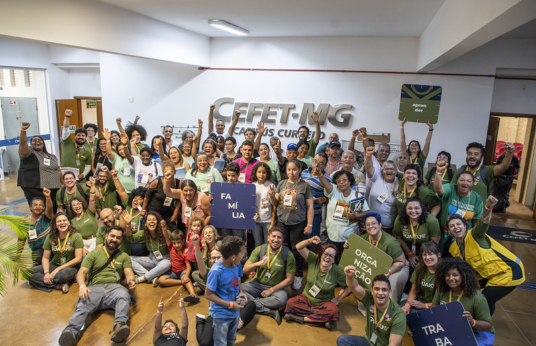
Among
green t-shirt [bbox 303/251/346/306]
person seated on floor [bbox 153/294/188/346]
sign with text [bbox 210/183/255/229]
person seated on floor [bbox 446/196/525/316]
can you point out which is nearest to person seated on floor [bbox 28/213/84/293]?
sign with text [bbox 210/183/255/229]

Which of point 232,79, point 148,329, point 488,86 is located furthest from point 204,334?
point 488,86

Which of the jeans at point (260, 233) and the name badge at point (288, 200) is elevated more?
the name badge at point (288, 200)

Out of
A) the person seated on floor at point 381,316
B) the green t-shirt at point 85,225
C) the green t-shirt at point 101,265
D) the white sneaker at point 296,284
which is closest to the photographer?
the person seated on floor at point 381,316

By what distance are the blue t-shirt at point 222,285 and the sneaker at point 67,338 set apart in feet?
4.76

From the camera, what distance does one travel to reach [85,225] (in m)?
4.89

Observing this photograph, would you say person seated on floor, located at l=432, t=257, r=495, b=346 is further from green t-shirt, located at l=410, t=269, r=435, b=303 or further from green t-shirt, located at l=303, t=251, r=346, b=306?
green t-shirt, located at l=303, t=251, r=346, b=306

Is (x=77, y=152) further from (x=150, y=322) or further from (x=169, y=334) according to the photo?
(x=169, y=334)

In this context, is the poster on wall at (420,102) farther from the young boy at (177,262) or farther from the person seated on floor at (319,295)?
the young boy at (177,262)

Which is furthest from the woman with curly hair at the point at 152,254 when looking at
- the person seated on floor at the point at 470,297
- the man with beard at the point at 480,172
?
the man with beard at the point at 480,172

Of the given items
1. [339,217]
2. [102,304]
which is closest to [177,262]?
[102,304]

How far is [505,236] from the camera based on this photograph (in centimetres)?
666

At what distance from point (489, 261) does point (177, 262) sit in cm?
366

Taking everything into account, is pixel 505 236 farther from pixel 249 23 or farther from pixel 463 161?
pixel 249 23

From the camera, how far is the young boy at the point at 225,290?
125 inches
